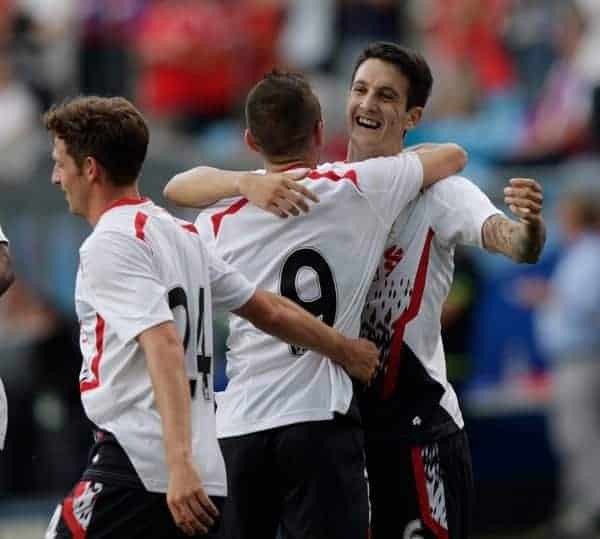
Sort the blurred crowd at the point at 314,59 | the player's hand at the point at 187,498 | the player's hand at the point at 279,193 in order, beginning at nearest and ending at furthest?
the player's hand at the point at 187,498
the player's hand at the point at 279,193
the blurred crowd at the point at 314,59

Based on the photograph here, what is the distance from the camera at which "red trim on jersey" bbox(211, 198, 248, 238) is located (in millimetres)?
6695

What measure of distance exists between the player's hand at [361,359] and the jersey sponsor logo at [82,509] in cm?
102

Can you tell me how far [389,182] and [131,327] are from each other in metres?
1.30

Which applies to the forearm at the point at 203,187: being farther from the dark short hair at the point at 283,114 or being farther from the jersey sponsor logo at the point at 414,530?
the jersey sponsor logo at the point at 414,530

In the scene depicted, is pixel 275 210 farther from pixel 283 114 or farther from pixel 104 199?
pixel 104 199

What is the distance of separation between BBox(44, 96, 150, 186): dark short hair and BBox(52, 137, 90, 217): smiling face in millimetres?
21

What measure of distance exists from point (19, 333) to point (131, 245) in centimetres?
711

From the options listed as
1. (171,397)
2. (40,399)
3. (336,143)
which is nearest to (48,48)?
(336,143)

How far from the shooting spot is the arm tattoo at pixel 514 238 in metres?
6.32

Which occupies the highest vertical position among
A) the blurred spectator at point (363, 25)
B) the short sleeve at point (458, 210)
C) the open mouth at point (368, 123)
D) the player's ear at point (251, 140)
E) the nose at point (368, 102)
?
the blurred spectator at point (363, 25)

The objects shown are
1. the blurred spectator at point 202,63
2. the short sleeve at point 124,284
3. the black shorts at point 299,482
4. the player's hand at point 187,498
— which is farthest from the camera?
the blurred spectator at point 202,63

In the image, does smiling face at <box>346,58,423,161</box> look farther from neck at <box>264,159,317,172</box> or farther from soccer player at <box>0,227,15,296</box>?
soccer player at <box>0,227,15,296</box>

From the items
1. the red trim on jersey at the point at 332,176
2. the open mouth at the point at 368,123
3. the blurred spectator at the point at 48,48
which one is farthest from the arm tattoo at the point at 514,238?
the blurred spectator at the point at 48,48

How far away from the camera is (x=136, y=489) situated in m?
5.95
